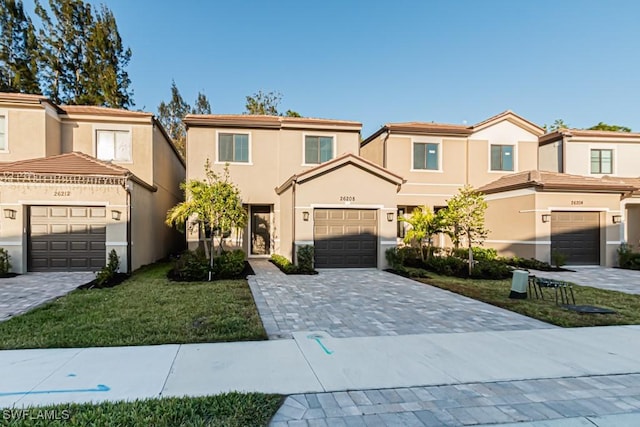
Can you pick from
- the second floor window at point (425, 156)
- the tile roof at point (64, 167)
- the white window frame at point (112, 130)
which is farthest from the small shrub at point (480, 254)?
the white window frame at point (112, 130)

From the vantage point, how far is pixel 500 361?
4.95 metres

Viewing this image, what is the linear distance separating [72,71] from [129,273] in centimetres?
2178

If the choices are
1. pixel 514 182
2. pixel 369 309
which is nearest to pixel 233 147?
pixel 369 309

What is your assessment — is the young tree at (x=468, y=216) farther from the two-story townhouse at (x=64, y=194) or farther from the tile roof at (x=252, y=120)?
the two-story townhouse at (x=64, y=194)

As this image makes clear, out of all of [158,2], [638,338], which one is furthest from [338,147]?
[638,338]

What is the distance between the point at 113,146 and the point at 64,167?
360 centimetres

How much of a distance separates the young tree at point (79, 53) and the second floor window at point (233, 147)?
50.2 ft

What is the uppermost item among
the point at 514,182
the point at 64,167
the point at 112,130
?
the point at 112,130

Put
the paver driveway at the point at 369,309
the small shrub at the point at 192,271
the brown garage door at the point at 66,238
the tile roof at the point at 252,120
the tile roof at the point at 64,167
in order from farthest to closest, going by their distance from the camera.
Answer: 1. the tile roof at the point at 252,120
2. the brown garage door at the point at 66,238
3. the tile roof at the point at 64,167
4. the small shrub at the point at 192,271
5. the paver driveway at the point at 369,309

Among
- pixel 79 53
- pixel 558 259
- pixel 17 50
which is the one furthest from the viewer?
pixel 79 53

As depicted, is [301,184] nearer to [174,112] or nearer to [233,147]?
[233,147]

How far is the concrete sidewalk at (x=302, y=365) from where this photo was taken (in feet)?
13.2

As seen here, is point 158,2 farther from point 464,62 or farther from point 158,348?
point 158,348

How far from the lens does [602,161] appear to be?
20.3 meters
